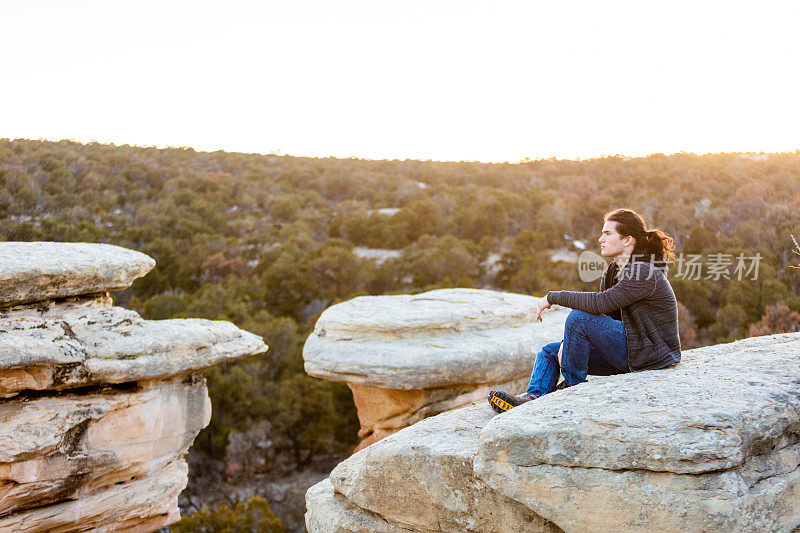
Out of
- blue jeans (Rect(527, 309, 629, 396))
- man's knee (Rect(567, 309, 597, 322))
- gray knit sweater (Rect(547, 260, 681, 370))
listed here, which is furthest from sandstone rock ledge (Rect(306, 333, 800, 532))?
man's knee (Rect(567, 309, 597, 322))

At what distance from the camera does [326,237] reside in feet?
63.9

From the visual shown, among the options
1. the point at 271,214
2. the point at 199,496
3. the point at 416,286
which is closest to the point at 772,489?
the point at 199,496

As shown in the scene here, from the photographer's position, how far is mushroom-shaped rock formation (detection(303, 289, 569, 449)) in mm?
6227

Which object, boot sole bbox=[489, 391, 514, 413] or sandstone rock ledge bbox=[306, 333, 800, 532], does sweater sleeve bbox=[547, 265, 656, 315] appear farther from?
boot sole bbox=[489, 391, 514, 413]

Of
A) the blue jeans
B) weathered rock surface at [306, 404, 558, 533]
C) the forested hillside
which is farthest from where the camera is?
the forested hillside

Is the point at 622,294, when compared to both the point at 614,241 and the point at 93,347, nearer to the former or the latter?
the point at 614,241

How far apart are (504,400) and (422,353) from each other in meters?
2.35

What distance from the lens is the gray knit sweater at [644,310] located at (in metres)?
3.68

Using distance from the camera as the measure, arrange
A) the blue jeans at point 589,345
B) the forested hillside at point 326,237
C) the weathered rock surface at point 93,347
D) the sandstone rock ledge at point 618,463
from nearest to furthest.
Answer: the sandstone rock ledge at point 618,463, the blue jeans at point 589,345, the weathered rock surface at point 93,347, the forested hillside at point 326,237

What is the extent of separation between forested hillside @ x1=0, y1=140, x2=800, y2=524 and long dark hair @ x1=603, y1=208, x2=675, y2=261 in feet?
23.3

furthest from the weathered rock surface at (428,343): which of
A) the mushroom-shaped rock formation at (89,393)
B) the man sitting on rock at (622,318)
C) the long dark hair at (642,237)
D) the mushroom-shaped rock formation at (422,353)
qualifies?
the long dark hair at (642,237)

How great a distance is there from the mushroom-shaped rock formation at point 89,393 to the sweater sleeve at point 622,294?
160 inches

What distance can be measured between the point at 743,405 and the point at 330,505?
99.6 inches

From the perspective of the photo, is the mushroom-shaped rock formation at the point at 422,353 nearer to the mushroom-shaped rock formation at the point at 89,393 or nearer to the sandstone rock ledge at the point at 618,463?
the mushroom-shaped rock formation at the point at 89,393
